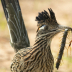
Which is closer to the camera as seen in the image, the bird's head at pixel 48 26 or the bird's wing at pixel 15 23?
the bird's head at pixel 48 26

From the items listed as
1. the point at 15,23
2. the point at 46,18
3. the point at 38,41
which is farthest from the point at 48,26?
the point at 15,23

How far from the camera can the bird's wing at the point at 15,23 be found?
13.8 ft

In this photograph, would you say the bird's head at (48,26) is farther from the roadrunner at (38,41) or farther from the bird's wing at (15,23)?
the bird's wing at (15,23)

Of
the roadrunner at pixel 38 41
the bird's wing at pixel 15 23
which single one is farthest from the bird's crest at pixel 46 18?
the bird's wing at pixel 15 23

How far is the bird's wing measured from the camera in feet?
13.8

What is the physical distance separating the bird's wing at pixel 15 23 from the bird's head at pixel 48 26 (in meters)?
0.81

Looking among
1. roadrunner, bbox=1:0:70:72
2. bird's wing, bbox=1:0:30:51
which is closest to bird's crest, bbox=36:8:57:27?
roadrunner, bbox=1:0:70:72

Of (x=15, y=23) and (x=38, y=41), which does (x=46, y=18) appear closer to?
(x=38, y=41)

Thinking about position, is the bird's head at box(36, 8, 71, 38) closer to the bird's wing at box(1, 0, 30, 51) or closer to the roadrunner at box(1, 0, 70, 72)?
the roadrunner at box(1, 0, 70, 72)

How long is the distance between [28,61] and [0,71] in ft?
8.79

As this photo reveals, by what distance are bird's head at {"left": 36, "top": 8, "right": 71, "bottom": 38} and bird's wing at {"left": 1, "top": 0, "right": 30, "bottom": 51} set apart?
0.81 metres

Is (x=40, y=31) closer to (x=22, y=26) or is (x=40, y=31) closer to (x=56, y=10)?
(x=22, y=26)

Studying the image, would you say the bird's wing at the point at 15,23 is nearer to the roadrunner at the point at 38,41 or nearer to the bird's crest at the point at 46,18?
the roadrunner at the point at 38,41

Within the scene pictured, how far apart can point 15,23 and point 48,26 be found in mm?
1022
